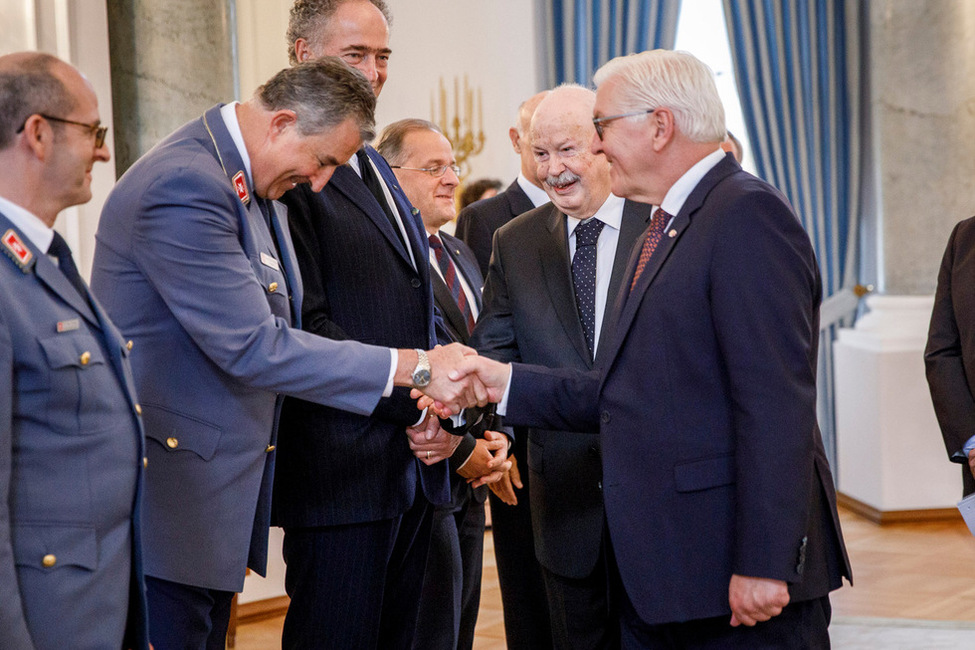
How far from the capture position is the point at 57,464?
5.13ft

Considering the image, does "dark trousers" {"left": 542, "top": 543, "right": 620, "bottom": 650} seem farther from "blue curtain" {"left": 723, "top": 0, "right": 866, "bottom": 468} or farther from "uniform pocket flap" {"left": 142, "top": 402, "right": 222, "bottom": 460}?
"blue curtain" {"left": 723, "top": 0, "right": 866, "bottom": 468}

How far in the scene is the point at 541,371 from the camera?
2.41m

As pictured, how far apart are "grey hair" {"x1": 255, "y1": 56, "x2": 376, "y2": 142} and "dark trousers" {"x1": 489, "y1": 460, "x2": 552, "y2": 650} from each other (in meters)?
1.54

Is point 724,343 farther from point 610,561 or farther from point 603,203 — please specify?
point 603,203

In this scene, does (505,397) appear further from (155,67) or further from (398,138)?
(155,67)

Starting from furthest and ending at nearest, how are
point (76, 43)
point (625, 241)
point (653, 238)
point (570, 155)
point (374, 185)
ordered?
point (76, 43) < point (570, 155) < point (625, 241) < point (374, 185) < point (653, 238)

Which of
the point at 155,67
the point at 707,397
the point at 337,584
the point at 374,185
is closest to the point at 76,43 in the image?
the point at 155,67

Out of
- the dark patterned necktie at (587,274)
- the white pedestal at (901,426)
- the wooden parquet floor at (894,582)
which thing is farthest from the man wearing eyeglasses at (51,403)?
the white pedestal at (901,426)

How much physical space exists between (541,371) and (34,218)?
1171 millimetres

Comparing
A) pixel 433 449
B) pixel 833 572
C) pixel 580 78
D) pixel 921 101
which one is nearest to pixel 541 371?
pixel 433 449

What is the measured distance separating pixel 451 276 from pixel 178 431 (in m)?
1.59

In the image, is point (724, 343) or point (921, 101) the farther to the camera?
point (921, 101)

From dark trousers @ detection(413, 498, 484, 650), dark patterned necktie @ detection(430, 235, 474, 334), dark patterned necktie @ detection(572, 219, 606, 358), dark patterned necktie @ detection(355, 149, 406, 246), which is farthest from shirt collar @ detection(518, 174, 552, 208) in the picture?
dark patterned necktie @ detection(355, 149, 406, 246)

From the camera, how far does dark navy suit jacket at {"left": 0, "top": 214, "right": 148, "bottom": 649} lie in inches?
59.6
